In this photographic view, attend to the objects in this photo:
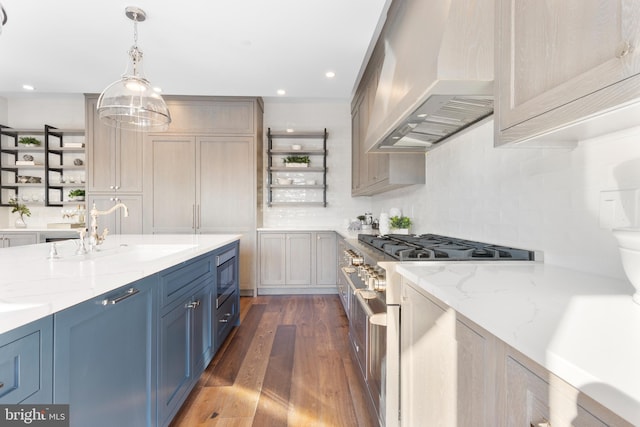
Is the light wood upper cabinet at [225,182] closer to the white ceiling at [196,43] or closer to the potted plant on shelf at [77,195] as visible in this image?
the white ceiling at [196,43]

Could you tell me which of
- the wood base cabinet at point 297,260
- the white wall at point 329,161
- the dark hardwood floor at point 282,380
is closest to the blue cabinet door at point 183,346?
the dark hardwood floor at point 282,380

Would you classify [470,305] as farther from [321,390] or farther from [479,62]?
[321,390]

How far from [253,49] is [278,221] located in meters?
2.48

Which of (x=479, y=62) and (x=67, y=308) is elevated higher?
(x=479, y=62)

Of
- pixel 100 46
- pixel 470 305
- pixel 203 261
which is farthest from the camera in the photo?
pixel 100 46

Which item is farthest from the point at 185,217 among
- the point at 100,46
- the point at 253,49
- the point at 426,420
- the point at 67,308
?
the point at 426,420

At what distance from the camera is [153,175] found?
3982 mm

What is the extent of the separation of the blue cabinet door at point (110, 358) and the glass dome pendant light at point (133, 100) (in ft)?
4.71

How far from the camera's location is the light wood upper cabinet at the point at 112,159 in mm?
3949

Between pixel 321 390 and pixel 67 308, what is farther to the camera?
pixel 321 390

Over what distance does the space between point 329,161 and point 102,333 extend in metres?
3.85

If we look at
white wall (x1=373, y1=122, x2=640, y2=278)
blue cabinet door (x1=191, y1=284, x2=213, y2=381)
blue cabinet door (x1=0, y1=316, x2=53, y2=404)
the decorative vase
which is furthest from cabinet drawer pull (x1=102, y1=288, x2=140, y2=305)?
the decorative vase

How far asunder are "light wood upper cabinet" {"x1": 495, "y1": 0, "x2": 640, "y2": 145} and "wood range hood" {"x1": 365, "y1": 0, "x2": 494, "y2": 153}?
11cm

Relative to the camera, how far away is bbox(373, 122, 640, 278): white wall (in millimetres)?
952
